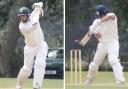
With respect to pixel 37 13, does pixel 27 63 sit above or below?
below

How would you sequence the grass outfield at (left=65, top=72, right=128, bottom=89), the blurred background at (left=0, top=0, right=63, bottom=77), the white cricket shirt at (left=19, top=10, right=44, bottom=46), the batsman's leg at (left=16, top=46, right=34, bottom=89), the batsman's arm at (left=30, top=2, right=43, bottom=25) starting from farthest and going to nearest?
1. the blurred background at (left=0, top=0, right=63, bottom=77)
2. the grass outfield at (left=65, top=72, right=128, bottom=89)
3. the batsman's leg at (left=16, top=46, right=34, bottom=89)
4. the white cricket shirt at (left=19, top=10, right=44, bottom=46)
5. the batsman's arm at (left=30, top=2, right=43, bottom=25)

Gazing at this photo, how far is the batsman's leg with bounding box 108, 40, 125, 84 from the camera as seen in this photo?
11.5 meters

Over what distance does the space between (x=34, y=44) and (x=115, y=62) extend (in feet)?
6.16

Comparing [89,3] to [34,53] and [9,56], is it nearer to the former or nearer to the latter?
[9,56]

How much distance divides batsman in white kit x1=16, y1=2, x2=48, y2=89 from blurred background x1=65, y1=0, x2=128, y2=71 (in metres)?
5.25

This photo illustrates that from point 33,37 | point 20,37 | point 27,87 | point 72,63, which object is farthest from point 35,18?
point 20,37

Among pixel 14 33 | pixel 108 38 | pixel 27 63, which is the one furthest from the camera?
pixel 14 33

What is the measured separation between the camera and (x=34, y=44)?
10.6m

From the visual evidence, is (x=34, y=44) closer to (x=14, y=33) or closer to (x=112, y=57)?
(x=112, y=57)

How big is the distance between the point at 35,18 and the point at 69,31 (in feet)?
23.6

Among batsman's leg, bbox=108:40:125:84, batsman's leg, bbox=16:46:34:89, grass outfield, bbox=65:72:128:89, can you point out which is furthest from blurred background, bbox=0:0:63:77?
batsman's leg, bbox=16:46:34:89

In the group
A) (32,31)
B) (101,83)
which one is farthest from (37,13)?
(101,83)

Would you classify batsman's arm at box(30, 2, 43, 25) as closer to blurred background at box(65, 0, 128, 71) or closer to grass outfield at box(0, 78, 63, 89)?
grass outfield at box(0, 78, 63, 89)

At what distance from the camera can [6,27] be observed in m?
18.8
